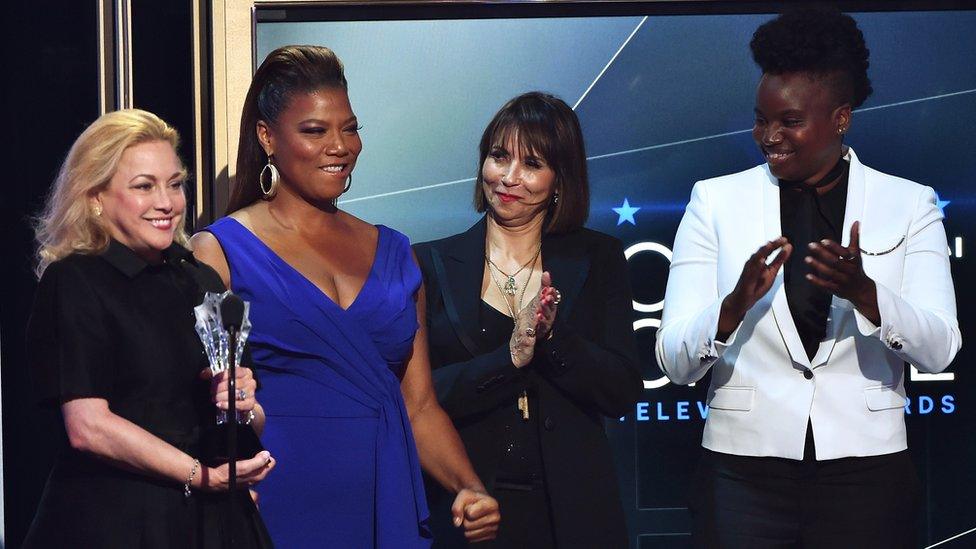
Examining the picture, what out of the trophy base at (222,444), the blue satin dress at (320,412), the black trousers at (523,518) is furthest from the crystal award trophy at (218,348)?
the black trousers at (523,518)

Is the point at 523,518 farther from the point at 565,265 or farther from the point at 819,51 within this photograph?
the point at 819,51

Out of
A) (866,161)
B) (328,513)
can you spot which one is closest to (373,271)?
(328,513)

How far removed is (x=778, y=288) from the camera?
3467 mm

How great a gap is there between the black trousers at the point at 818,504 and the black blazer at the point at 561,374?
1.48 ft

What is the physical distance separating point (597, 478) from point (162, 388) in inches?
56.3

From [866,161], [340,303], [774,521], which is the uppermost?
[866,161]

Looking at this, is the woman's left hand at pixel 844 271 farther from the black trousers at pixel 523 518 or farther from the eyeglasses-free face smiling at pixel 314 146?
the eyeglasses-free face smiling at pixel 314 146

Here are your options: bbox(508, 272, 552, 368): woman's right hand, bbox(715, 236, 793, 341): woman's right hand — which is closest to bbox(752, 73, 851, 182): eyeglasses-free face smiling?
bbox(715, 236, 793, 341): woman's right hand

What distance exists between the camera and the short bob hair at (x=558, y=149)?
12.9ft

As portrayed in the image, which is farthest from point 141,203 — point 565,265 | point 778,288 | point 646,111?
point 646,111

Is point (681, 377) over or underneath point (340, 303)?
underneath

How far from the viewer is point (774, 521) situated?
3.32 m

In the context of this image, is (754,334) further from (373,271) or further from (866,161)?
(866,161)

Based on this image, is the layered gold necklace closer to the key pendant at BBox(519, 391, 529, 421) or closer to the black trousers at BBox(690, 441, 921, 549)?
the key pendant at BBox(519, 391, 529, 421)
